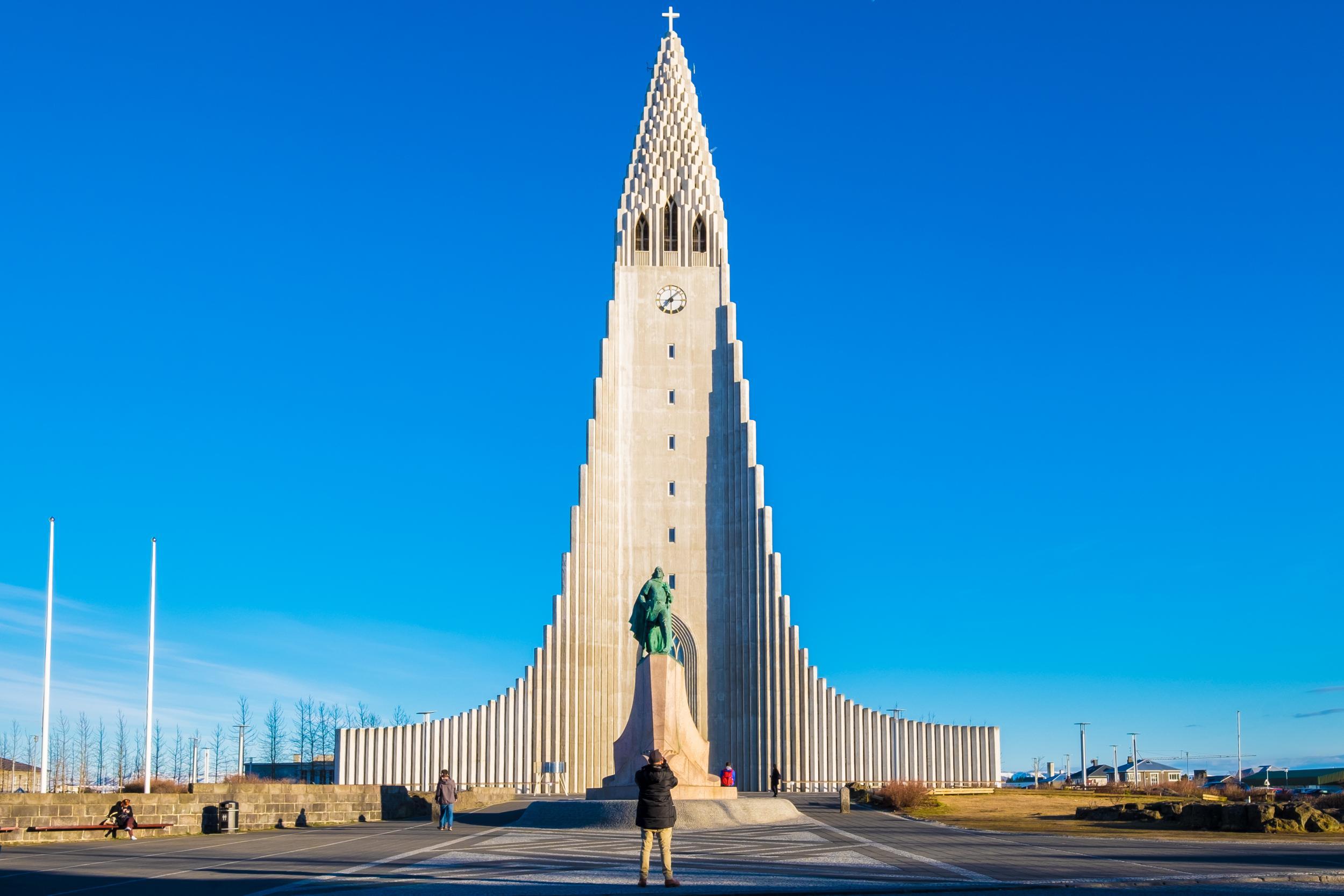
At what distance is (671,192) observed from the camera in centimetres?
5694

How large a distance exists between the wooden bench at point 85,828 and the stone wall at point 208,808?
3.3 inches

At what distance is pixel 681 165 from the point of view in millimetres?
57406

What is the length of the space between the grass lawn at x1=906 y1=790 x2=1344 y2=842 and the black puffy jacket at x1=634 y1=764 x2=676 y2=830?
36.3 ft

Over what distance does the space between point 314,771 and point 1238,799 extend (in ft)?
150

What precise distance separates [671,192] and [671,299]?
16.6 ft

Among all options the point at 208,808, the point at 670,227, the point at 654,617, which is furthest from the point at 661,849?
the point at 670,227

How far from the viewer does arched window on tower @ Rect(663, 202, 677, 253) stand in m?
56.2

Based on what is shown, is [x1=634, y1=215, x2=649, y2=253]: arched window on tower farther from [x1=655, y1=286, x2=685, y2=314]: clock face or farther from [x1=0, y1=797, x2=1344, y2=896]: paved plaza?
[x1=0, y1=797, x2=1344, y2=896]: paved plaza

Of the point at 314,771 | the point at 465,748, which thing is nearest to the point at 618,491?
the point at 465,748

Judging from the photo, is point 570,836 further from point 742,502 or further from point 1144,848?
point 742,502

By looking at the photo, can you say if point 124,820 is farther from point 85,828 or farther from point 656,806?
point 656,806

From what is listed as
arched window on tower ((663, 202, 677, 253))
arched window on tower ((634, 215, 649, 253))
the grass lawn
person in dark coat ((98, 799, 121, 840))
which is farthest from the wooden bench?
arched window on tower ((663, 202, 677, 253))

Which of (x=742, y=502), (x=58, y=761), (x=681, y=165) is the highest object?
(x=681, y=165)

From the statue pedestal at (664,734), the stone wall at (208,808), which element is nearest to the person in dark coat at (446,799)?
the stone wall at (208,808)
